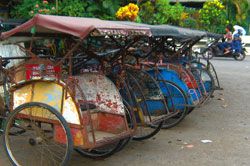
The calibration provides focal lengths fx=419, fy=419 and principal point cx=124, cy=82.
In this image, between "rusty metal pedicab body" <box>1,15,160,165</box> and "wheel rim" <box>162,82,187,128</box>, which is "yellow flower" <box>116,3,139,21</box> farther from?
"rusty metal pedicab body" <box>1,15,160,165</box>

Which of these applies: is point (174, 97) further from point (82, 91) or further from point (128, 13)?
point (128, 13)

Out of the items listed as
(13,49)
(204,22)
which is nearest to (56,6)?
(13,49)

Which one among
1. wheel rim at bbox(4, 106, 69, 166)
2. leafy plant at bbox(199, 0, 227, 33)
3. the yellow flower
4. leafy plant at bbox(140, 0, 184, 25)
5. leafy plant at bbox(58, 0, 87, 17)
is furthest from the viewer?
leafy plant at bbox(199, 0, 227, 33)

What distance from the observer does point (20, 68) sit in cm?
482

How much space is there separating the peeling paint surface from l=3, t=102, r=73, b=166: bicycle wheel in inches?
25.9

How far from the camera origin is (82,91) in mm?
4594

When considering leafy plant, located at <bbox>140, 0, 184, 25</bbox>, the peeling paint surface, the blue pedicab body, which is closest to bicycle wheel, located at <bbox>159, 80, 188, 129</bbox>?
the blue pedicab body

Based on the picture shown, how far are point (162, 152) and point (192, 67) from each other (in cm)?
275

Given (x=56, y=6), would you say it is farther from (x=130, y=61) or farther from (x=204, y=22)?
(x=204, y=22)

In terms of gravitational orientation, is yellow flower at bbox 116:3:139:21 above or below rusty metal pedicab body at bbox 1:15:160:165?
above

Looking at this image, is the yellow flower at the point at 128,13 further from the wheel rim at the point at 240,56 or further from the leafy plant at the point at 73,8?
the wheel rim at the point at 240,56

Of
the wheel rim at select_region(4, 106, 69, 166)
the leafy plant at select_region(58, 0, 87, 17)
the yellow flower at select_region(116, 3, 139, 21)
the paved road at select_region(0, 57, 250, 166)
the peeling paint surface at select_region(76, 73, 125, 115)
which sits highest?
the leafy plant at select_region(58, 0, 87, 17)

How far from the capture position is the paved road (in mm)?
4961

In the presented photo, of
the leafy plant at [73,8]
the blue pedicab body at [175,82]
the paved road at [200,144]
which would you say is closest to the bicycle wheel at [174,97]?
the blue pedicab body at [175,82]
